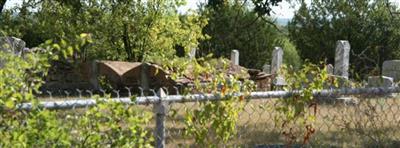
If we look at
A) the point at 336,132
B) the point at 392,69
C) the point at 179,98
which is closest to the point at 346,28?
the point at 392,69

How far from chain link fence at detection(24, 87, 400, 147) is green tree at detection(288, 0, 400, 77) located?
17613 mm

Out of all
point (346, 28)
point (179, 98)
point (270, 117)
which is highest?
point (346, 28)

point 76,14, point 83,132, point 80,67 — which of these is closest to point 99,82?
point 80,67

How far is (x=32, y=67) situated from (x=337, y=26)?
26.5m

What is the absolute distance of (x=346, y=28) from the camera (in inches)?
1097

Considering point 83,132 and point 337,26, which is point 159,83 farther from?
point 337,26

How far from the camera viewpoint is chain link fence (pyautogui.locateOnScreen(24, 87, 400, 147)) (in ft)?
12.2

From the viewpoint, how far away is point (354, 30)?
27.6m

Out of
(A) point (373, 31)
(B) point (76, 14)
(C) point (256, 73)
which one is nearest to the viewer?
(C) point (256, 73)

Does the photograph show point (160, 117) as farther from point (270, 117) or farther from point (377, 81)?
point (377, 81)

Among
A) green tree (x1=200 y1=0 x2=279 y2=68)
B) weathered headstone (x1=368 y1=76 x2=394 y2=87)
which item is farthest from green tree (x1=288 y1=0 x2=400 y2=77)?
weathered headstone (x1=368 y1=76 x2=394 y2=87)

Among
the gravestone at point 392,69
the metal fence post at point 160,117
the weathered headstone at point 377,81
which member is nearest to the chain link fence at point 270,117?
the metal fence post at point 160,117

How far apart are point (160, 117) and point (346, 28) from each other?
25.0 meters

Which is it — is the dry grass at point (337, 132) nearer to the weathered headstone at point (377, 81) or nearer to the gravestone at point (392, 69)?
the weathered headstone at point (377, 81)
